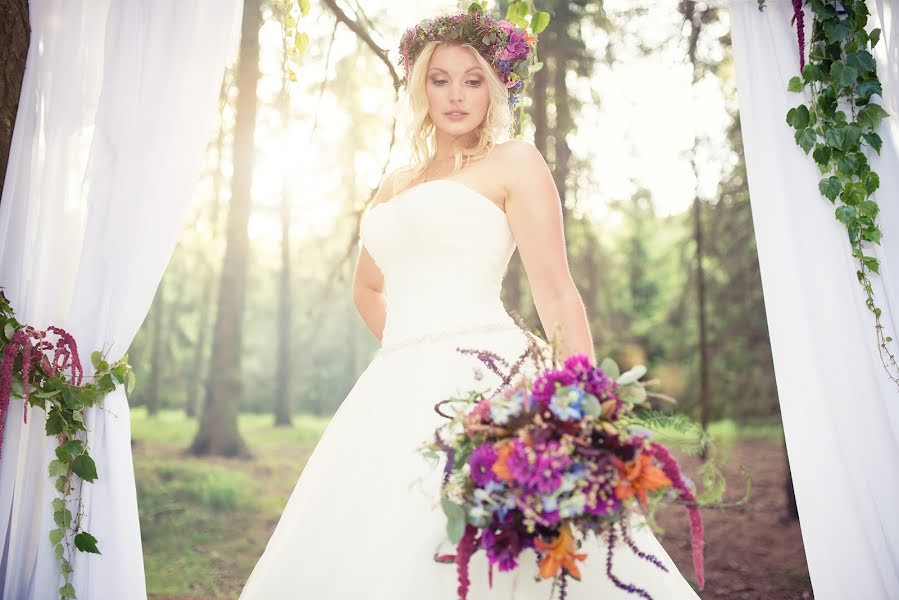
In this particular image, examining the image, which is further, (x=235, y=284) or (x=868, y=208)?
(x=235, y=284)

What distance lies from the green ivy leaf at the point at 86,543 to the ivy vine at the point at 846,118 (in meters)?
2.85

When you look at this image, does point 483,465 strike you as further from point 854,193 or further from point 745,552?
point 745,552

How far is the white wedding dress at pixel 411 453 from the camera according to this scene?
72.1 inches

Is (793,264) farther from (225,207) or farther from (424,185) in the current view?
(225,207)

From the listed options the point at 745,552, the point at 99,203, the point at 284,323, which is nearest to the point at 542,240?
the point at 99,203

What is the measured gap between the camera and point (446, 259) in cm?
239

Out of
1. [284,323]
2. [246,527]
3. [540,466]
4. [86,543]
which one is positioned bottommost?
[246,527]

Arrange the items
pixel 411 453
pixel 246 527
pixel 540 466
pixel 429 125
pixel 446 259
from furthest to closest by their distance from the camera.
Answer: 1. pixel 246 527
2. pixel 429 125
3. pixel 446 259
4. pixel 411 453
5. pixel 540 466

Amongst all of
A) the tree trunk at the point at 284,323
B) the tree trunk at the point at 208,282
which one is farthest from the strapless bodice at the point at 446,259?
the tree trunk at the point at 284,323

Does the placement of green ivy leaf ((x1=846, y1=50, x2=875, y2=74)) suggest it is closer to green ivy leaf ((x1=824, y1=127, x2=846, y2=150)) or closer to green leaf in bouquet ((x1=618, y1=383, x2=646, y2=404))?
green ivy leaf ((x1=824, y1=127, x2=846, y2=150))

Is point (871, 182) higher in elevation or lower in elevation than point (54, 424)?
higher

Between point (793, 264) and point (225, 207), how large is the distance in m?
8.93

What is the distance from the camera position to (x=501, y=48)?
258 cm

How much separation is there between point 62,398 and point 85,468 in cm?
26
